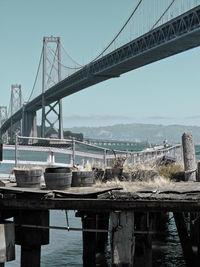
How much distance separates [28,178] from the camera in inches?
432

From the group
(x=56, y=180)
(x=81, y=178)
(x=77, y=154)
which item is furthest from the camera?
(x=77, y=154)

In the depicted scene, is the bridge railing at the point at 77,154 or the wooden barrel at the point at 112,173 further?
A: the bridge railing at the point at 77,154

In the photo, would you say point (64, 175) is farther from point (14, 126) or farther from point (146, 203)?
point (14, 126)

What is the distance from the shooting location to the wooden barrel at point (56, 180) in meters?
10.6

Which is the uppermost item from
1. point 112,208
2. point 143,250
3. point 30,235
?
point 112,208

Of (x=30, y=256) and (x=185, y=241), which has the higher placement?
(x=30, y=256)

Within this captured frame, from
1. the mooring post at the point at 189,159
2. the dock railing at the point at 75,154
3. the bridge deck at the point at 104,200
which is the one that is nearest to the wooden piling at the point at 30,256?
the bridge deck at the point at 104,200

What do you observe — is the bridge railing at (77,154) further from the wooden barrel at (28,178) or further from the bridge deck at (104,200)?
the bridge deck at (104,200)

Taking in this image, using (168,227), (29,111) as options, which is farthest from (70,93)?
(168,227)

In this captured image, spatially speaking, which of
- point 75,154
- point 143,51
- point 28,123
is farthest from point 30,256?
point 28,123

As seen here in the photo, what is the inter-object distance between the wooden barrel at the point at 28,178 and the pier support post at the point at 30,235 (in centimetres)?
65

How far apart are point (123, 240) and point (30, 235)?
2.24 meters

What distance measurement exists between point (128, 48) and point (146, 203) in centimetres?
5620

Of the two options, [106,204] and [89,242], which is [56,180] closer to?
[106,204]
